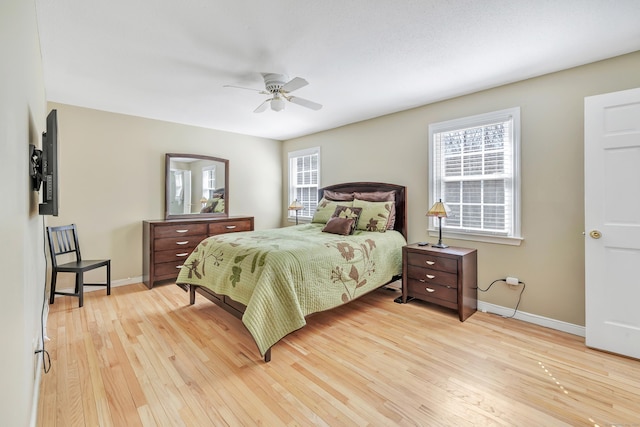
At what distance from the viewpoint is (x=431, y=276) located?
3.14 metres

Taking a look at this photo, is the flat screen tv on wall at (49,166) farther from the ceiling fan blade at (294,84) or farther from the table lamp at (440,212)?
the table lamp at (440,212)

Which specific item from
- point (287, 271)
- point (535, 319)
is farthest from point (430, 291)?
point (287, 271)

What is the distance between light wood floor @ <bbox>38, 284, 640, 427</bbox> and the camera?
167 cm

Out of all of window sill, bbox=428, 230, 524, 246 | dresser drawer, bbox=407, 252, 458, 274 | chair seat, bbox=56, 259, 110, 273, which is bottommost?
chair seat, bbox=56, 259, 110, 273

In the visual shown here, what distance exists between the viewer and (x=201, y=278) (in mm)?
3014

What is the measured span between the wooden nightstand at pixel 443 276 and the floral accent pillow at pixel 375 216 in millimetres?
447

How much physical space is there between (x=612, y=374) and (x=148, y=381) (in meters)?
3.20

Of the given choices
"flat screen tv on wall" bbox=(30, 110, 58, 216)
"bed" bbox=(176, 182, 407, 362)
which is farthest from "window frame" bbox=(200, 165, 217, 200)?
"flat screen tv on wall" bbox=(30, 110, 58, 216)

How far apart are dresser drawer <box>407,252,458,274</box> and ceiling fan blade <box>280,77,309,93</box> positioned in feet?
6.96

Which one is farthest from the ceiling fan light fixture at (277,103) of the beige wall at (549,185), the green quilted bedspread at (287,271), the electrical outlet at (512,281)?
the electrical outlet at (512,281)

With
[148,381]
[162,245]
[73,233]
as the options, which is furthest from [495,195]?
[73,233]

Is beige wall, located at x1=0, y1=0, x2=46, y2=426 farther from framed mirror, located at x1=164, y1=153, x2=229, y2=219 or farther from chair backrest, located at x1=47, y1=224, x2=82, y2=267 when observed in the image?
framed mirror, located at x1=164, y1=153, x2=229, y2=219

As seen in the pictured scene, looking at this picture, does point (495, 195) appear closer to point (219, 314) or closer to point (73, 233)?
point (219, 314)

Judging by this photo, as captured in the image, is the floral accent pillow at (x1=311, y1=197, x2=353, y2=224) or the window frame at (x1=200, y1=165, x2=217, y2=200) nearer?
the floral accent pillow at (x1=311, y1=197, x2=353, y2=224)
